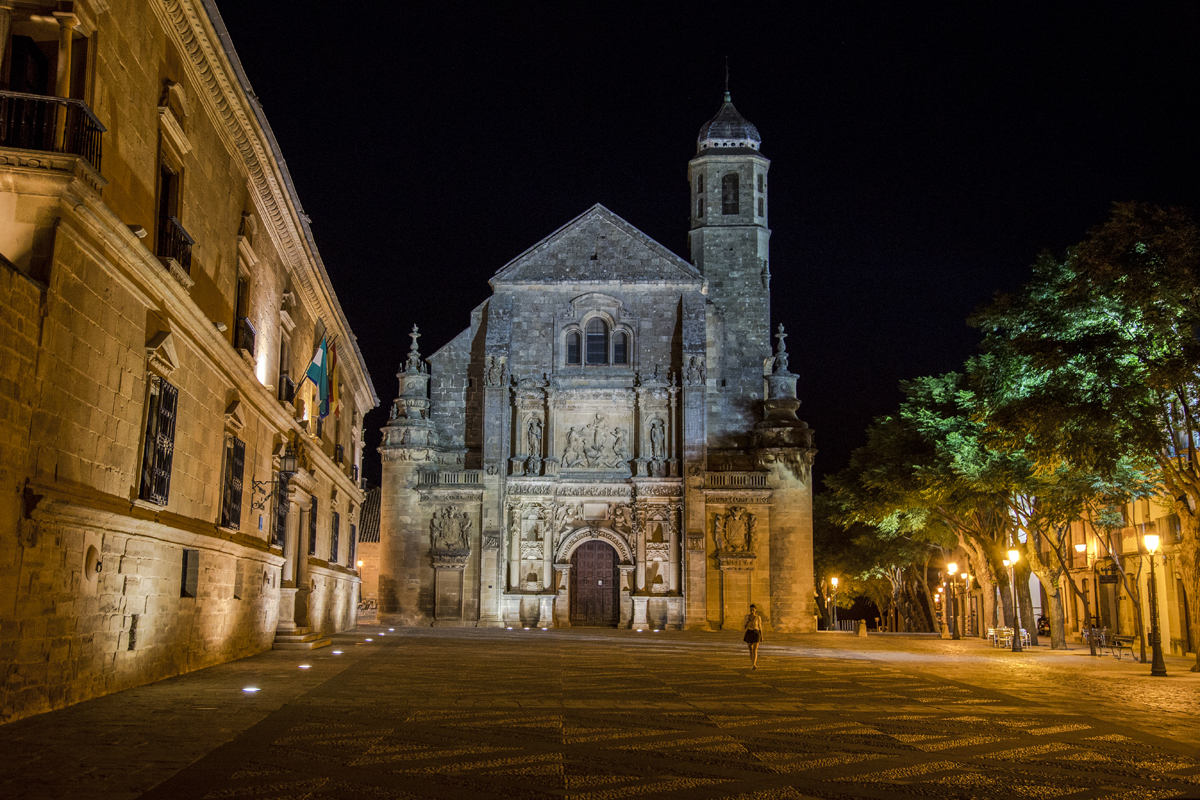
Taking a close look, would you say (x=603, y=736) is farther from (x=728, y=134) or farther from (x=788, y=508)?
(x=728, y=134)

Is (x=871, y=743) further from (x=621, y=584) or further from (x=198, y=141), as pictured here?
(x=621, y=584)

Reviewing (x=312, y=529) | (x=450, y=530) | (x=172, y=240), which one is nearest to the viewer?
(x=172, y=240)

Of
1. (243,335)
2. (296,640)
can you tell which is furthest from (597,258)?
(243,335)

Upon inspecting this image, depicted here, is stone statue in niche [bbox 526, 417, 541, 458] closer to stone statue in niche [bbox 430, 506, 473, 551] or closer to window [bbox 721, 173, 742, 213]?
stone statue in niche [bbox 430, 506, 473, 551]

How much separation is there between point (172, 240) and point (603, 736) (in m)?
9.88

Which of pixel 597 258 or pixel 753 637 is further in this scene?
pixel 597 258

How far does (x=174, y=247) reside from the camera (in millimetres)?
16422

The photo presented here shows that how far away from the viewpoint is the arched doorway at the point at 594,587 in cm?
4562

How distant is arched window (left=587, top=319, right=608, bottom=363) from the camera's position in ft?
154

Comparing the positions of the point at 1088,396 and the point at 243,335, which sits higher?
the point at 243,335

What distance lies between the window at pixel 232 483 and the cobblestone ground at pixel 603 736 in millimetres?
2730

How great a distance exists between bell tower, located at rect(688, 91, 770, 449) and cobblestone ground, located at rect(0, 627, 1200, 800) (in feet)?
86.1

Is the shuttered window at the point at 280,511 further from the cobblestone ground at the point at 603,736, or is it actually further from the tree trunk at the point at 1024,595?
the tree trunk at the point at 1024,595

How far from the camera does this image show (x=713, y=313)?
48.0m
